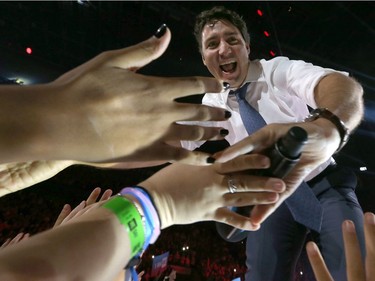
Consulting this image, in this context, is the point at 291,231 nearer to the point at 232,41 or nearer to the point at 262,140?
the point at 262,140

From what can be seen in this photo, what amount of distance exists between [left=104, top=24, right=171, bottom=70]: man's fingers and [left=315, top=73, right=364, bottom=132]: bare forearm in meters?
0.53

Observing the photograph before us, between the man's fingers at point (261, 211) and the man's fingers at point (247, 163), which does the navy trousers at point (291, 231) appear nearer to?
the man's fingers at point (261, 211)

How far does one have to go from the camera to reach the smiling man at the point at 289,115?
108 centimetres

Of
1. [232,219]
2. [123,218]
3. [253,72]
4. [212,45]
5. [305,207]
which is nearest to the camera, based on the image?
[123,218]

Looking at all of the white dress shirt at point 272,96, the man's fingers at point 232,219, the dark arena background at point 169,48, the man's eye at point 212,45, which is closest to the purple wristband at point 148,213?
the man's fingers at point 232,219

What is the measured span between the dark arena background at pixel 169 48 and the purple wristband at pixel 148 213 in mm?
3746

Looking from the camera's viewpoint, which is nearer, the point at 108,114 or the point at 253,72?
the point at 108,114

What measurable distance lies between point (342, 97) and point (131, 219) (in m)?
0.71

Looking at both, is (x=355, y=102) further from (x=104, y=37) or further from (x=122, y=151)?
(x=104, y=37)

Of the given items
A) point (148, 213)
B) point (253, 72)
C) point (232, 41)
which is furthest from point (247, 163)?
point (232, 41)

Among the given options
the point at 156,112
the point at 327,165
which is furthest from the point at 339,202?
the point at 156,112

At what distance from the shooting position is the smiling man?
108cm

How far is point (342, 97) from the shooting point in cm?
98

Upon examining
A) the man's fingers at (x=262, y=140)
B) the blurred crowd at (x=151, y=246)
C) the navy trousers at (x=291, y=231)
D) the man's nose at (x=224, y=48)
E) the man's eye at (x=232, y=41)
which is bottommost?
the blurred crowd at (x=151, y=246)
